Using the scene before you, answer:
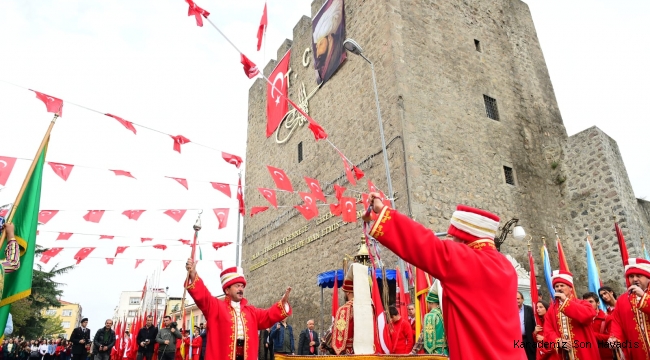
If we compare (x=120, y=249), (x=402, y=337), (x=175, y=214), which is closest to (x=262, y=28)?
(x=175, y=214)

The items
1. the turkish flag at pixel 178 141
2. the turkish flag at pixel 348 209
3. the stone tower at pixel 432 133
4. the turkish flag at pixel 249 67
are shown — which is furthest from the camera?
the stone tower at pixel 432 133

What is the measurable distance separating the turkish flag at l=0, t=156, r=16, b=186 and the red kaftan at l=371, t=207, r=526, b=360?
7383mm

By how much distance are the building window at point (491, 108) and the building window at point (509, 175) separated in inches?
66.3

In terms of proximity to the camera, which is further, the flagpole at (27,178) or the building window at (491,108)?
the building window at (491,108)

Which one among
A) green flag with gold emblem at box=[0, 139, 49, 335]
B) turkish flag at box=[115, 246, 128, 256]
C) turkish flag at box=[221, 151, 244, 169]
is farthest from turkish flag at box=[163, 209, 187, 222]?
green flag with gold emblem at box=[0, 139, 49, 335]

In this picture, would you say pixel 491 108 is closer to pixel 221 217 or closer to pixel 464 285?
pixel 221 217

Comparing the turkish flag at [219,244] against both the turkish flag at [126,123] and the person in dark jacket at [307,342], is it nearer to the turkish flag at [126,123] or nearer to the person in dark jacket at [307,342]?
the person in dark jacket at [307,342]

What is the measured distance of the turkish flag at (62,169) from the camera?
27.5 feet

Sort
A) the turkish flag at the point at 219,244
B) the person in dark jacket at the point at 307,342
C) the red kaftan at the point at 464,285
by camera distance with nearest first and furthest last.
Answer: the red kaftan at the point at 464,285 < the person in dark jacket at the point at 307,342 < the turkish flag at the point at 219,244

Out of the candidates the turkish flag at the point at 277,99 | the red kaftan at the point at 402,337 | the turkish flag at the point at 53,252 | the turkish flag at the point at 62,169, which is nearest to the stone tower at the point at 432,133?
the turkish flag at the point at 277,99

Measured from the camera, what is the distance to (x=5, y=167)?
7.36 meters

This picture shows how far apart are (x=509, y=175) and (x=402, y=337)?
8645 mm

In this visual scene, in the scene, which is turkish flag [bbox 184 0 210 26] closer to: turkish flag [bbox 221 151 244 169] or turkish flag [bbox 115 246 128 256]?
turkish flag [bbox 221 151 244 169]

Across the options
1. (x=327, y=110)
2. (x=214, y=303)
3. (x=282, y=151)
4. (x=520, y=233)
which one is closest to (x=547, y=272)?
(x=520, y=233)
